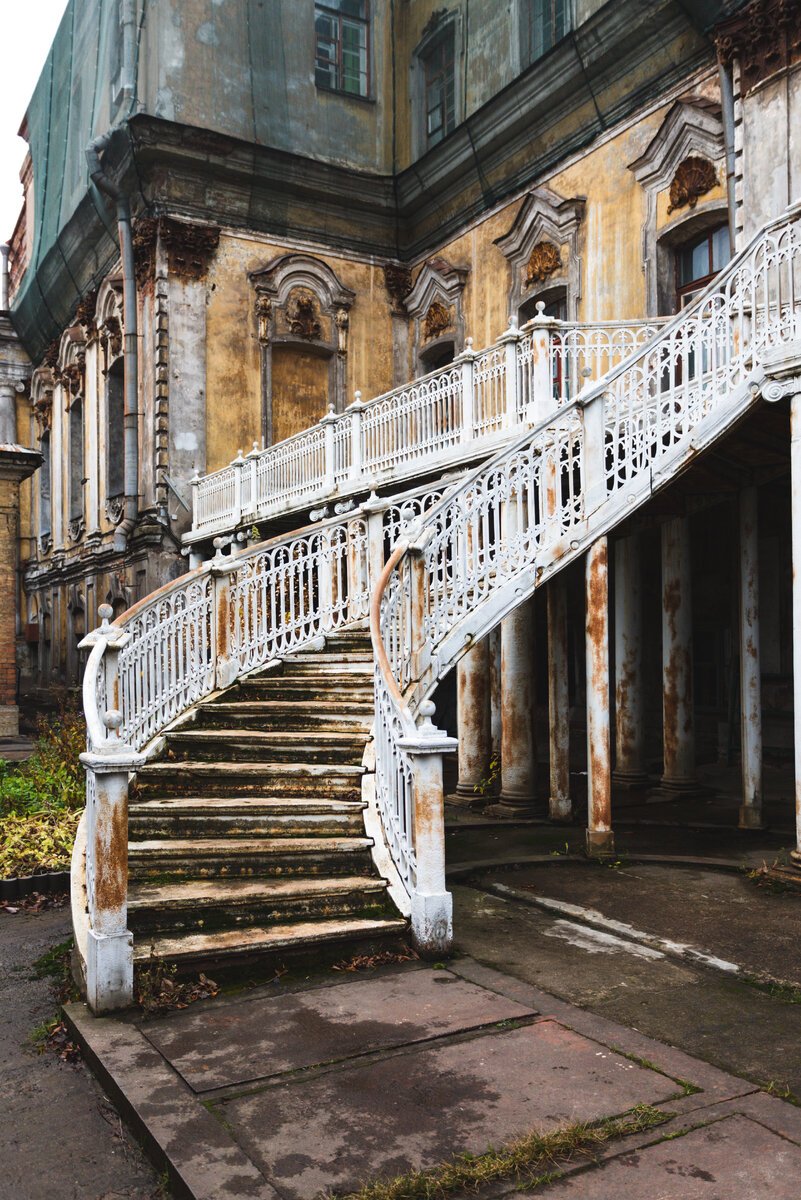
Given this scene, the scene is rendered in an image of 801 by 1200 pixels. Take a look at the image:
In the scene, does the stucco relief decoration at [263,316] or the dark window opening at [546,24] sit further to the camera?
the stucco relief decoration at [263,316]

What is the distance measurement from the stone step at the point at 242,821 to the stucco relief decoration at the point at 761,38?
10.5m

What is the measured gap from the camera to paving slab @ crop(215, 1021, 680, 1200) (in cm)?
367

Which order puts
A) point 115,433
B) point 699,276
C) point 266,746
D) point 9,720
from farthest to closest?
point 115,433 < point 9,720 < point 699,276 < point 266,746

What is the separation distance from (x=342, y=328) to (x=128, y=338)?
4470mm

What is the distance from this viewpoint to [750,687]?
938cm

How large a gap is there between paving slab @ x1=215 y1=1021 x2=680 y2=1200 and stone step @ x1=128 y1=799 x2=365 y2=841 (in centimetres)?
255

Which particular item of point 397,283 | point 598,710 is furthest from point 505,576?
point 397,283

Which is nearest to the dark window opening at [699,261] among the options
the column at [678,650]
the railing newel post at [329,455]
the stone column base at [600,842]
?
the column at [678,650]

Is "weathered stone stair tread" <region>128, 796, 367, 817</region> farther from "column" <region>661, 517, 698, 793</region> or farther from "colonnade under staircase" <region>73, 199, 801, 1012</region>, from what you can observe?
"column" <region>661, 517, 698, 793</region>

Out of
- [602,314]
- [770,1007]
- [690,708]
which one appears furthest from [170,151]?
[770,1007]

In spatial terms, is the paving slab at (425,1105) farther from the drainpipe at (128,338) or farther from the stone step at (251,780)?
the drainpipe at (128,338)

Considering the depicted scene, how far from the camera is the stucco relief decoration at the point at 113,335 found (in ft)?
70.9

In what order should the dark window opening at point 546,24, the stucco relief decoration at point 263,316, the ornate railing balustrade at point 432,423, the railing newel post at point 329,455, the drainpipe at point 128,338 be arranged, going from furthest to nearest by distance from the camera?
the stucco relief decoration at point 263,316 < the drainpipe at point 128,338 < the dark window opening at point 546,24 < the railing newel post at point 329,455 < the ornate railing balustrade at point 432,423

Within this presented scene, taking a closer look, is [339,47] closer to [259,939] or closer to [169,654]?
[169,654]
